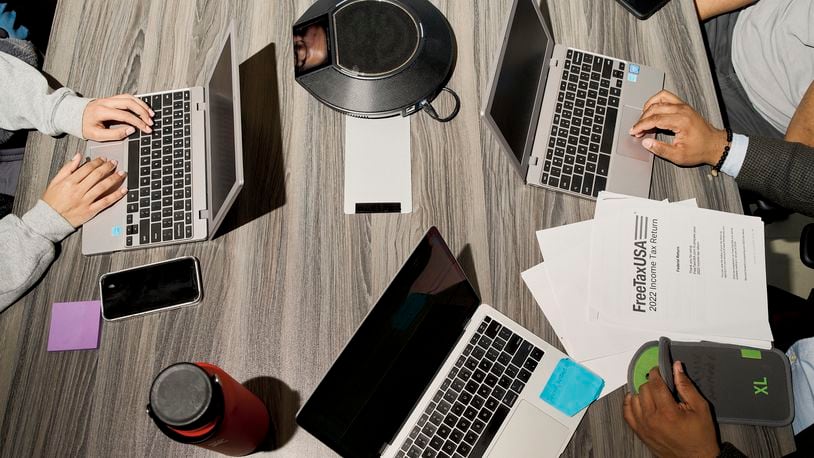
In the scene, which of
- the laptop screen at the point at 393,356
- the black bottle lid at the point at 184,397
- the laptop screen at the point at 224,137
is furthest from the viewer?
the laptop screen at the point at 224,137

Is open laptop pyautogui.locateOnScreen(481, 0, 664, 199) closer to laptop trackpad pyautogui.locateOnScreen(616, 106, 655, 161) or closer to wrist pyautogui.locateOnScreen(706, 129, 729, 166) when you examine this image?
laptop trackpad pyautogui.locateOnScreen(616, 106, 655, 161)

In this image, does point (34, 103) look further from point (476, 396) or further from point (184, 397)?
point (476, 396)

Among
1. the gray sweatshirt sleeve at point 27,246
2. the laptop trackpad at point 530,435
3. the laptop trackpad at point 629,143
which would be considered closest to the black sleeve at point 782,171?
the laptop trackpad at point 629,143

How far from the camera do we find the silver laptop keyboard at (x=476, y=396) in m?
0.97

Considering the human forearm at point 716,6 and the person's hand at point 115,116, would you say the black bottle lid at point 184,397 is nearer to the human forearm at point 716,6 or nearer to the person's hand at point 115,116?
the person's hand at point 115,116

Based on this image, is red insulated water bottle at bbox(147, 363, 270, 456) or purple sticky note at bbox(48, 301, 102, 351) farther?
purple sticky note at bbox(48, 301, 102, 351)

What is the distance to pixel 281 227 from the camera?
1120 mm

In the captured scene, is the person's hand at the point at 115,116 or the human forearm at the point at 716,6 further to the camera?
the human forearm at the point at 716,6

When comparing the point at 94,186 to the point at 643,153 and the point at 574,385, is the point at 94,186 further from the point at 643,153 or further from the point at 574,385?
the point at 643,153

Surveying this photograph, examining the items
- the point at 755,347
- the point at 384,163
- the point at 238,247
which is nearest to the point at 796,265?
the point at 755,347

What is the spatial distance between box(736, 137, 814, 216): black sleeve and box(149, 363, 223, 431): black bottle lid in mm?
1101

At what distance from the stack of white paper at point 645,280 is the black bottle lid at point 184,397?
63 cm

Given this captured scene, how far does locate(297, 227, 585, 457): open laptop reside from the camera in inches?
33.8

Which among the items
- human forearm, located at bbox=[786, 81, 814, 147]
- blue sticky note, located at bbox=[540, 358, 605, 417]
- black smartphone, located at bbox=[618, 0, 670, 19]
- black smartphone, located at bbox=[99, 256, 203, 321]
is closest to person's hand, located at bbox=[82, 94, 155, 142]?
black smartphone, located at bbox=[99, 256, 203, 321]
